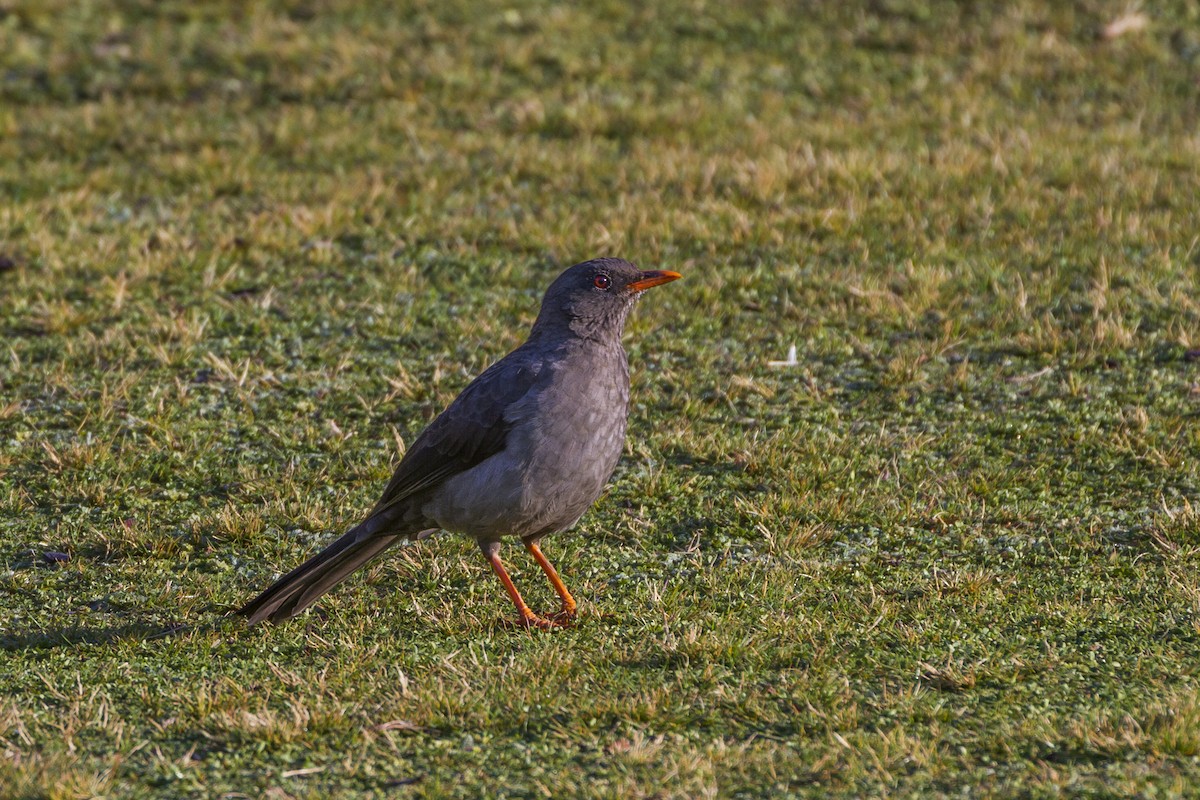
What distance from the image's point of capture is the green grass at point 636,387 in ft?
21.0

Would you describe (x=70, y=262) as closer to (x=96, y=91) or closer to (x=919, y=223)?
(x=96, y=91)

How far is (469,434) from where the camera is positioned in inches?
303

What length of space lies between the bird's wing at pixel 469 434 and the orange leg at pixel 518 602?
20.9 inches

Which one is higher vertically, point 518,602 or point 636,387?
point 636,387

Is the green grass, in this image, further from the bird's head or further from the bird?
the bird's head

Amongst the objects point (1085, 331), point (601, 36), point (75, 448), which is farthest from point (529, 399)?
point (601, 36)

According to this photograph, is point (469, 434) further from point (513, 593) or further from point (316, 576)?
point (316, 576)

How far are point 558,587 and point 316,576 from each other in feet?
3.98

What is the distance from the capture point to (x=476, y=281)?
1194 cm

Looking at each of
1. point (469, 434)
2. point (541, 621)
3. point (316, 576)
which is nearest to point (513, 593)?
point (541, 621)

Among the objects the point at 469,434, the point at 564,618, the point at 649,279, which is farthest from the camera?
the point at 649,279

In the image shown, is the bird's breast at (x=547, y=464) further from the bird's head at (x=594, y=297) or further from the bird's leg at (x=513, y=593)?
the bird's head at (x=594, y=297)

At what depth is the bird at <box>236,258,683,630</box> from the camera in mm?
7453

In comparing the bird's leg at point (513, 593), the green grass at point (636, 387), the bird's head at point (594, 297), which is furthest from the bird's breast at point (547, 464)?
the green grass at point (636, 387)
